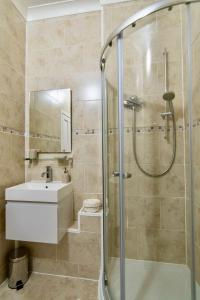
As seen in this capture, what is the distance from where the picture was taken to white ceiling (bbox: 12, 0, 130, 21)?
1.89 m

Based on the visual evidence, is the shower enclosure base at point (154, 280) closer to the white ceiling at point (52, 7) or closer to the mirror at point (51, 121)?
the mirror at point (51, 121)

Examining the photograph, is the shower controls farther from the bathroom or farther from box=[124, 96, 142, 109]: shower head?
box=[124, 96, 142, 109]: shower head

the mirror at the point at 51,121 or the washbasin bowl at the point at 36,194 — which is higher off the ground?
the mirror at the point at 51,121

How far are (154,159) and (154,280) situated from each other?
824 mm

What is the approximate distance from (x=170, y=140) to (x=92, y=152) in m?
0.87

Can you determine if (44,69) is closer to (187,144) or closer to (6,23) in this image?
(6,23)

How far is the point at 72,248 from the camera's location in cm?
171

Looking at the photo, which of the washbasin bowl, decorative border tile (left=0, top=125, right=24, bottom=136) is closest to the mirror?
decorative border tile (left=0, top=125, right=24, bottom=136)

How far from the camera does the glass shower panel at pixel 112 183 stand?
1.25 meters

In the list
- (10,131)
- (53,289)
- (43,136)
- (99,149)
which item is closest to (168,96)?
(99,149)

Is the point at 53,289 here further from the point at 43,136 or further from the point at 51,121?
the point at 51,121

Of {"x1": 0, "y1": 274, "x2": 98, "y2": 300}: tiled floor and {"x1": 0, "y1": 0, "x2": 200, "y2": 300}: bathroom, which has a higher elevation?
{"x1": 0, "y1": 0, "x2": 200, "y2": 300}: bathroom

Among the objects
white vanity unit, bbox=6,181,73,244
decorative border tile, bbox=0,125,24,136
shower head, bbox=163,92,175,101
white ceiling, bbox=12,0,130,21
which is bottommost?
white vanity unit, bbox=6,181,73,244

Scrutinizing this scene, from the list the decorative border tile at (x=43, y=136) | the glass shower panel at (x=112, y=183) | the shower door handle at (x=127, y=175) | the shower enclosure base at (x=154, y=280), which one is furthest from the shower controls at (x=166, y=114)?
the decorative border tile at (x=43, y=136)
